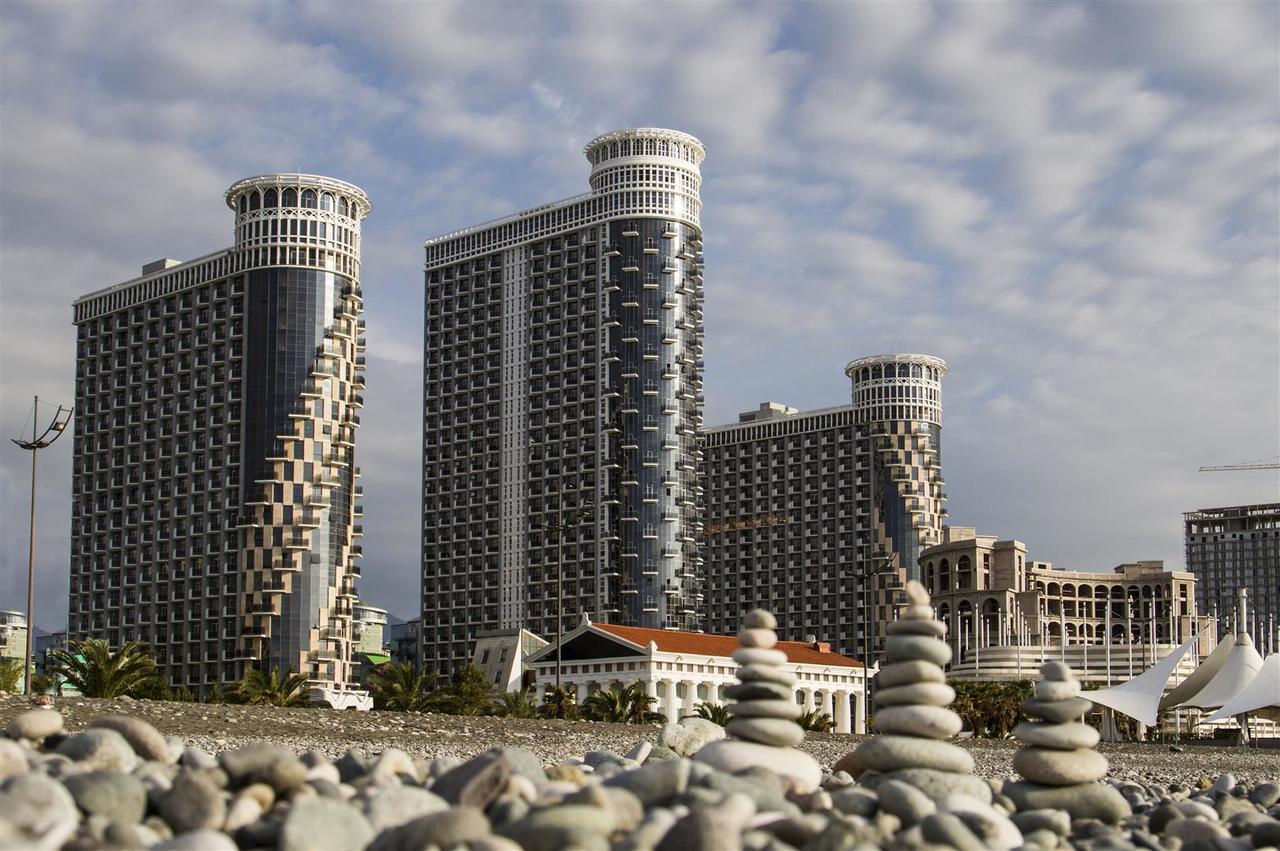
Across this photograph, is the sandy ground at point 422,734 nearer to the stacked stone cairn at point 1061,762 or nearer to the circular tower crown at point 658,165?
the stacked stone cairn at point 1061,762

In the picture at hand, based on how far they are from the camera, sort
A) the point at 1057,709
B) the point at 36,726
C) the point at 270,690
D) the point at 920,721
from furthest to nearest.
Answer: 1. the point at 270,690
2. the point at 1057,709
3. the point at 920,721
4. the point at 36,726

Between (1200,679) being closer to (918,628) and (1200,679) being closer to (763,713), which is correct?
(918,628)

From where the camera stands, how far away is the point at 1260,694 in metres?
81.1

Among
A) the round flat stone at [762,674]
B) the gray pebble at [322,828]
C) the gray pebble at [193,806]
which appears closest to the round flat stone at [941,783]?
the round flat stone at [762,674]

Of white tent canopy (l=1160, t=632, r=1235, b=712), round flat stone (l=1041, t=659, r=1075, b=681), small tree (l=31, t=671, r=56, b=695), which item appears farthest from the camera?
white tent canopy (l=1160, t=632, r=1235, b=712)

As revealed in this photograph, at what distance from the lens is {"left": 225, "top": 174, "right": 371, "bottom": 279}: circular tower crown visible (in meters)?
149

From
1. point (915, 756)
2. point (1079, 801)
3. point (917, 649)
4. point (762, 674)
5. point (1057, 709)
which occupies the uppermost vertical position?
point (917, 649)

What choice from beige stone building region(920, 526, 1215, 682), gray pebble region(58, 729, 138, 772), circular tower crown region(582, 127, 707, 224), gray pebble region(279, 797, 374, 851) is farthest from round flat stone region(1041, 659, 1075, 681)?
beige stone building region(920, 526, 1215, 682)

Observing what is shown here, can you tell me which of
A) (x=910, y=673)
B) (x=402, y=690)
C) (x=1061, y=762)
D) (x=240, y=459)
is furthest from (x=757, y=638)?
(x=240, y=459)

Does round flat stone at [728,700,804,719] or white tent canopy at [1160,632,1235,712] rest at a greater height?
round flat stone at [728,700,804,719]

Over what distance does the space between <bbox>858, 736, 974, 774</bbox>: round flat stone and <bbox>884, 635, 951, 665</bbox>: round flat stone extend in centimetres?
113

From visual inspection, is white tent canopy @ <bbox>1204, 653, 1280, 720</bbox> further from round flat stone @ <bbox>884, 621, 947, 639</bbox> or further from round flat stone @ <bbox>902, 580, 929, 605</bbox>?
round flat stone @ <bbox>884, 621, 947, 639</bbox>

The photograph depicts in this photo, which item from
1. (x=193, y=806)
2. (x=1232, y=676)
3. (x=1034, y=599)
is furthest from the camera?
(x=1034, y=599)

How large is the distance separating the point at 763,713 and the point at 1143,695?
227ft
